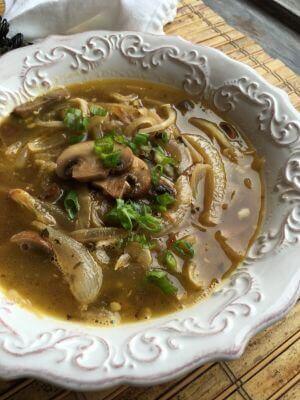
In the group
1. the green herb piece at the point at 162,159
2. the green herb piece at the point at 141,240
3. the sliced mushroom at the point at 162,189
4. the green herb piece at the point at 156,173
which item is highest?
the green herb piece at the point at 162,159

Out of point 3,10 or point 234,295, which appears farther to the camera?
point 3,10

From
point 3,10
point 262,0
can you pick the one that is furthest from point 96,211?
point 262,0

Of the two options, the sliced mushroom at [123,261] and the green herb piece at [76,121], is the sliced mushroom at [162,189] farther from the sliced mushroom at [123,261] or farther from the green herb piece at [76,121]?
the green herb piece at [76,121]

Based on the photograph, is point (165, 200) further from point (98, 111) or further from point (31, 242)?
point (98, 111)

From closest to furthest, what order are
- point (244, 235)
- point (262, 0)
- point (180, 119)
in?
point (244, 235)
point (180, 119)
point (262, 0)

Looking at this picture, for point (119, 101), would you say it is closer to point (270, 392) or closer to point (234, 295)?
point (234, 295)

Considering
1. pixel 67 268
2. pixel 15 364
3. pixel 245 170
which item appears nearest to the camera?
pixel 15 364

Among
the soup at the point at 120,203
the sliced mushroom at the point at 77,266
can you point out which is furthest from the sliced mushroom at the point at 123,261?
the sliced mushroom at the point at 77,266

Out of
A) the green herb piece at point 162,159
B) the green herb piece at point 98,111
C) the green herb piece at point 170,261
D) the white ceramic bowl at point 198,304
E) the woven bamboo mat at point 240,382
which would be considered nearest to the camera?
the white ceramic bowl at point 198,304
